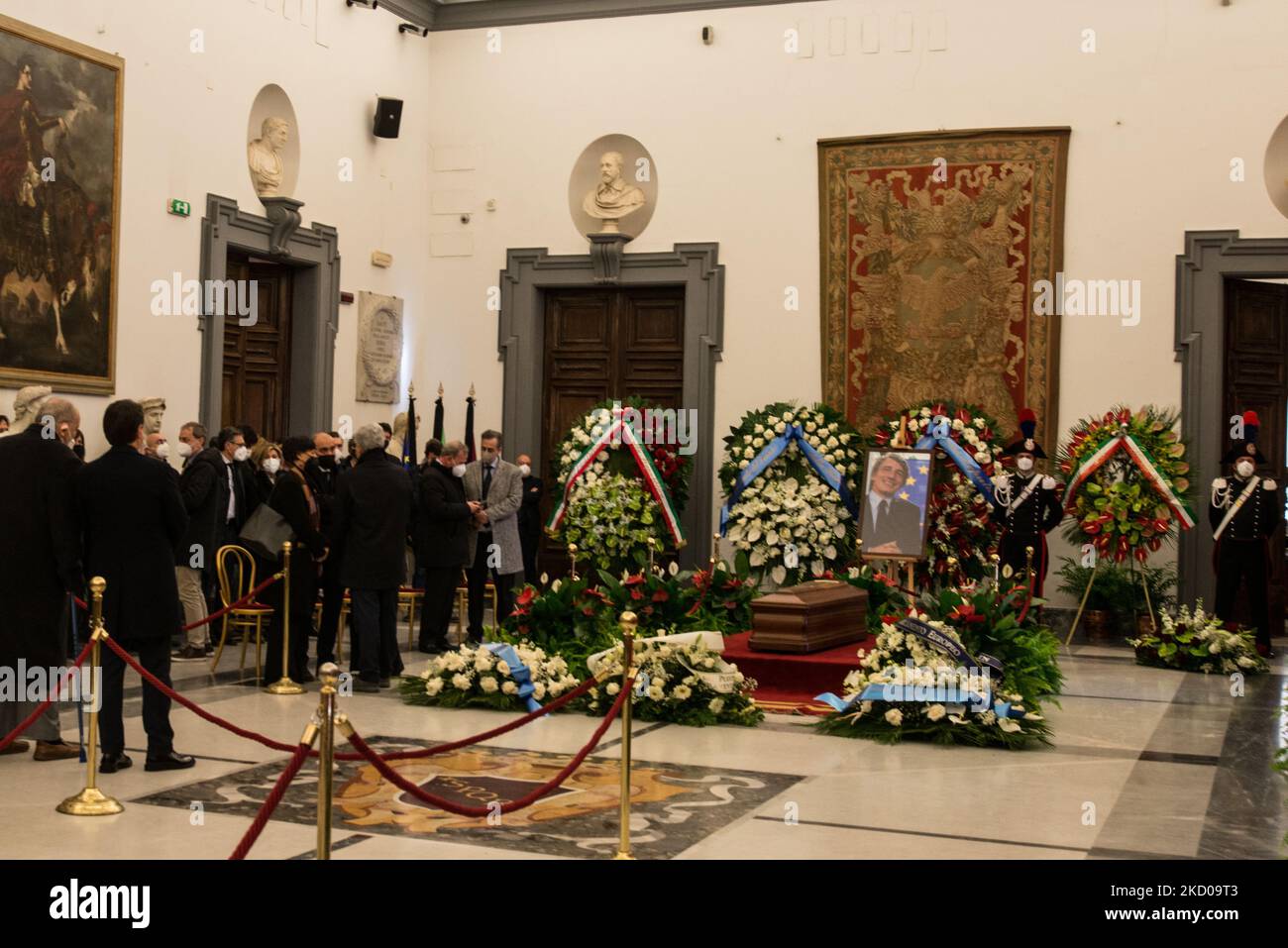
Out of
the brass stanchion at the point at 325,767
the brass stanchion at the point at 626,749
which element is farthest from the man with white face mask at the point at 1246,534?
the brass stanchion at the point at 325,767

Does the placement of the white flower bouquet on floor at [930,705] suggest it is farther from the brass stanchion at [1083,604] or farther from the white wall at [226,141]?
the white wall at [226,141]

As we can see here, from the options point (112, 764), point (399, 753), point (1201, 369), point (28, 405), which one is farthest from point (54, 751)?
point (1201, 369)

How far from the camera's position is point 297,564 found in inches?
375

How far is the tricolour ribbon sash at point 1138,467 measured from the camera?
12492mm

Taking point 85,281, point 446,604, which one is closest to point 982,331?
point 446,604

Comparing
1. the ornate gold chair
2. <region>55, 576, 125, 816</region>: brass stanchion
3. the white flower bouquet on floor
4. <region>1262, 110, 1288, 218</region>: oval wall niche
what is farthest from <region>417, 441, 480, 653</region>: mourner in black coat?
<region>1262, 110, 1288, 218</region>: oval wall niche

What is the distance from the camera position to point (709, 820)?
611 cm

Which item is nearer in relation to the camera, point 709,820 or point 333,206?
point 709,820

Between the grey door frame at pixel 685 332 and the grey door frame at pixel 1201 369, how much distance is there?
448 centimetres

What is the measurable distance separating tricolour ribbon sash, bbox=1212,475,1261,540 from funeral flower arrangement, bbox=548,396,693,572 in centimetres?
475

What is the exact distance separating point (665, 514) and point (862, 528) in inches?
94.6

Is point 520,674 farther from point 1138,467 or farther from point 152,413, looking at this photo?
point 1138,467

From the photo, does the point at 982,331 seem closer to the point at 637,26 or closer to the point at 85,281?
the point at 637,26

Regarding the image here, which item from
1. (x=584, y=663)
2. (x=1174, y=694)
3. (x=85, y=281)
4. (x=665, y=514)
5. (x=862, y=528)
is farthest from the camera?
(x=665, y=514)
